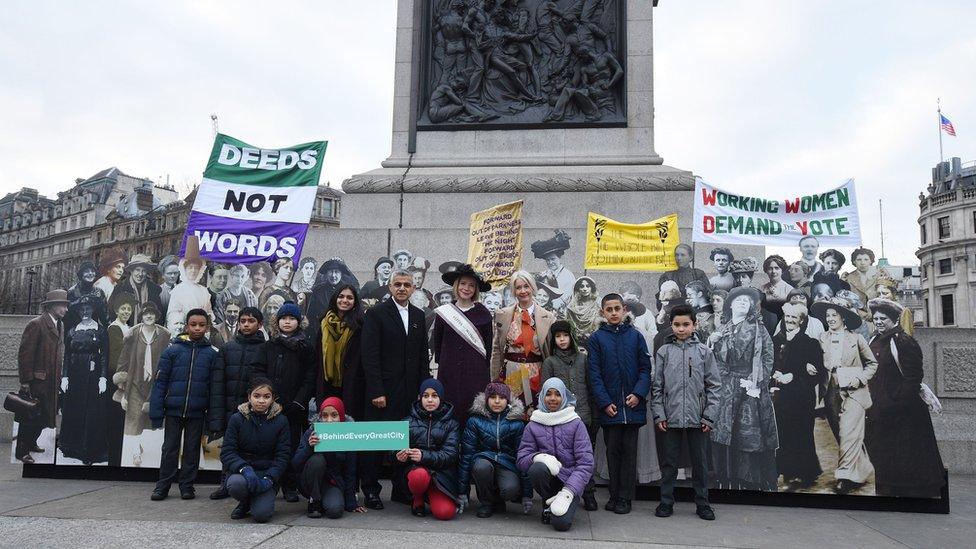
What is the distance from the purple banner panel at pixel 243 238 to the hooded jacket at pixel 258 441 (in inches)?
101

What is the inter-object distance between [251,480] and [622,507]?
343 cm

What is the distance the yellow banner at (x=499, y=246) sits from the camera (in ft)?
27.6

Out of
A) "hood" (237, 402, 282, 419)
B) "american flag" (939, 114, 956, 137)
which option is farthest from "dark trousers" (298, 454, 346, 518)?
"american flag" (939, 114, 956, 137)

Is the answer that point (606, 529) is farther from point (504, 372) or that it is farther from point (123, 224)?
point (123, 224)

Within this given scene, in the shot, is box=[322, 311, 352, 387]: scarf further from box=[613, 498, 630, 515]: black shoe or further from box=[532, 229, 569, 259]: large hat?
box=[532, 229, 569, 259]: large hat

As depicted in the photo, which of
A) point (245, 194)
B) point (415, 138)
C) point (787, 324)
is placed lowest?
point (787, 324)

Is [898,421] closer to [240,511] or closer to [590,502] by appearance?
[590,502]

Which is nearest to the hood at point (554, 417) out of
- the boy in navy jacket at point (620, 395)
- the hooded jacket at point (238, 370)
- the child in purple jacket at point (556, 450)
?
the child in purple jacket at point (556, 450)

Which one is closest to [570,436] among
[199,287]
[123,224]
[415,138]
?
[199,287]

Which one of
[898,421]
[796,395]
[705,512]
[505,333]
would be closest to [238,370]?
[505,333]

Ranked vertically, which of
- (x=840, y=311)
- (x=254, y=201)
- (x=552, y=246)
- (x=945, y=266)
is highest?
(x=945, y=266)

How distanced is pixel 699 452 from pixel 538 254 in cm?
378

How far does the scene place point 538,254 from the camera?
9.27 m

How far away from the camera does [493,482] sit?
19.7 ft
